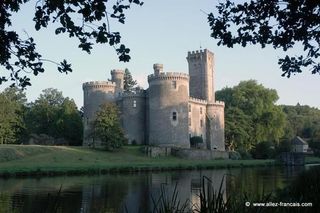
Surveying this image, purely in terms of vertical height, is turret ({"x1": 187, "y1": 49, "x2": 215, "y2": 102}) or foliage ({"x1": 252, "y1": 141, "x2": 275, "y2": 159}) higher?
turret ({"x1": 187, "y1": 49, "x2": 215, "y2": 102})

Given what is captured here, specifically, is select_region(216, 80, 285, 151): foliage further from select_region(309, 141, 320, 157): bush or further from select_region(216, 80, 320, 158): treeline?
select_region(309, 141, 320, 157): bush

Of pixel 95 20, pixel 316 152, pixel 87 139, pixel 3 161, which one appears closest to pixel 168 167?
pixel 3 161

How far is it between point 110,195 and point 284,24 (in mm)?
11576

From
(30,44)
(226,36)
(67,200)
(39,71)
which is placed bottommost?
(67,200)

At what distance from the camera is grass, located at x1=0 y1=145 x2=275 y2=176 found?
89.7 ft

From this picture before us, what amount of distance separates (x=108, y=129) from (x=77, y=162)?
7835 millimetres

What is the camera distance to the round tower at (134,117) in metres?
47.5

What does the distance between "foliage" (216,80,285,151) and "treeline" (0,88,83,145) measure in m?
19.7

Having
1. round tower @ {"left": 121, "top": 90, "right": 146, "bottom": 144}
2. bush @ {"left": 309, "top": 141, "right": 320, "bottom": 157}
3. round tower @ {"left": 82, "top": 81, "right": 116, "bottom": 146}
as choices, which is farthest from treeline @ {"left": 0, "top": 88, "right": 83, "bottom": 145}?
bush @ {"left": 309, "top": 141, "right": 320, "bottom": 157}

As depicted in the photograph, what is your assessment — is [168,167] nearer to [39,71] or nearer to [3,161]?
[3,161]

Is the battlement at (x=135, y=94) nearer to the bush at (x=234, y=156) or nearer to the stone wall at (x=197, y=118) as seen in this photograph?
the stone wall at (x=197, y=118)

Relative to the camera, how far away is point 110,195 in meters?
17.0

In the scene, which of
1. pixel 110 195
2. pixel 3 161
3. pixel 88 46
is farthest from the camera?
pixel 3 161

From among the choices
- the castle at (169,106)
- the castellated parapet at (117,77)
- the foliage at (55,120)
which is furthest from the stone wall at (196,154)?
the foliage at (55,120)
